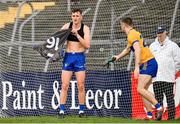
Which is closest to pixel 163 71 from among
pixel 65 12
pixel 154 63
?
pixel 154 63

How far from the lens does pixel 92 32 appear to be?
17.2m

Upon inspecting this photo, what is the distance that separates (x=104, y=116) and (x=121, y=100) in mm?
461

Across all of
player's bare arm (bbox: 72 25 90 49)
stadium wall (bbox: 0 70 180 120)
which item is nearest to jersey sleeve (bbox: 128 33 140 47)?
player's bare arm (bbox: 72 25 90 49)

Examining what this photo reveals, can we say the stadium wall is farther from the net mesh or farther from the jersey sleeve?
the jersey sleeve

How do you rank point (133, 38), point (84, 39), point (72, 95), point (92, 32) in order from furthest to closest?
1. point (92, 32)
2. point (72, 95)
3. point (84, 39)
4. point (133, 38)

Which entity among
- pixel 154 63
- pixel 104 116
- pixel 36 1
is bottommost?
pixel 104 116

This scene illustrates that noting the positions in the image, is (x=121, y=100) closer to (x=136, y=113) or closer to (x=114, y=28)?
(x=136, y=113)

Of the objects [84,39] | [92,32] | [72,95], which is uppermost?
[92,32]

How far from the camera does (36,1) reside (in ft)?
58.9

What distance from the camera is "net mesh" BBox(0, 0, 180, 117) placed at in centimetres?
1685

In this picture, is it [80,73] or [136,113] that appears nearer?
[80,73]

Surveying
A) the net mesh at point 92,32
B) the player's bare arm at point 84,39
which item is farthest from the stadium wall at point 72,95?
the player's bare arm at point 84,39

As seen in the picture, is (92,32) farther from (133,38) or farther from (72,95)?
(133,38)

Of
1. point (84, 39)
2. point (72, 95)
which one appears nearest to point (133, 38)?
point (84, 39)
